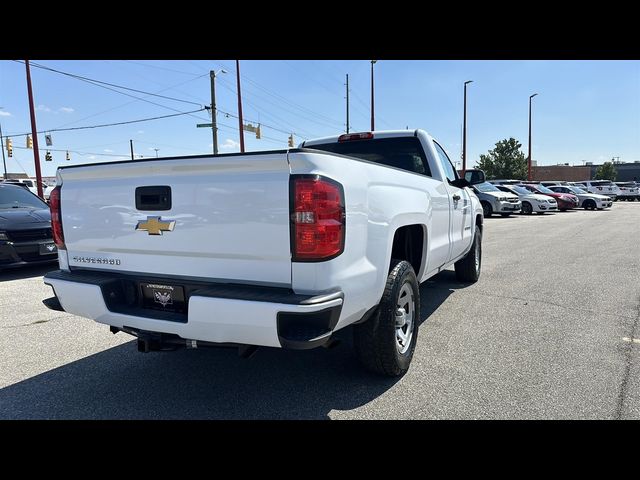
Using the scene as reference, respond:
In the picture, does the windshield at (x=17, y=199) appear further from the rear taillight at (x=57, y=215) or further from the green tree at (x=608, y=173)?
the green tree at (x=608, y=173)

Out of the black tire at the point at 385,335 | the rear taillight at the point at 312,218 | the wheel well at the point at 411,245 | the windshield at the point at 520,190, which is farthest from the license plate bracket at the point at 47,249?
the windshield at the point at 520,190

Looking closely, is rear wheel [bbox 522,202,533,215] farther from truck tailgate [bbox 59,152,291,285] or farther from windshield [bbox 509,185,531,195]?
truck tailgate [bbox 59,152,291,285]

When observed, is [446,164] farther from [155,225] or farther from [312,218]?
[155,225]

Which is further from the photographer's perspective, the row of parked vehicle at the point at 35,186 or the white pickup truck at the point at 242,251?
the row of parked vehicle at the point at 35,186

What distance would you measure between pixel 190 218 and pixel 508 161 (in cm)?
6090

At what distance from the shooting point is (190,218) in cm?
250

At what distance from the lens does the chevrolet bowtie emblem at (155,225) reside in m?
2.57

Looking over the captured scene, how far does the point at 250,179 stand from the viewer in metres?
2.34

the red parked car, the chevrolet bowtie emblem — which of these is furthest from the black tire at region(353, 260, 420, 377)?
the red parked car

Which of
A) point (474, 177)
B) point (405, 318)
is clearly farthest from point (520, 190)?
point (405, 318)

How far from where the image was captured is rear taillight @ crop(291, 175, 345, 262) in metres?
2.24

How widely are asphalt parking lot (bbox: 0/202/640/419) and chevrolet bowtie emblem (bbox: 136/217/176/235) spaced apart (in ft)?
3.96

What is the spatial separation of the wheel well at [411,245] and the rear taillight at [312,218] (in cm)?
142
